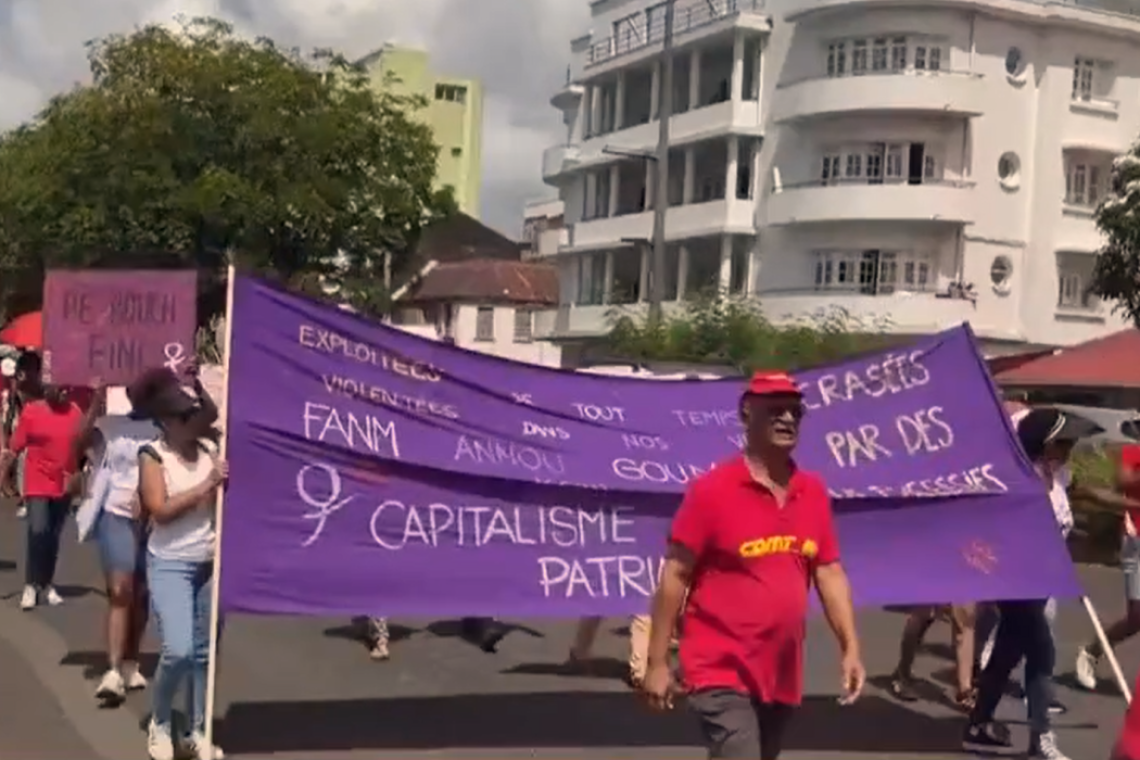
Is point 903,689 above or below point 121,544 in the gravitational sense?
below

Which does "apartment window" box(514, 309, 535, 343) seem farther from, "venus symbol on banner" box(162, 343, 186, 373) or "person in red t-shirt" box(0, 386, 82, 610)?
"venus symbol on banner" box(162, 343, 186, 373)

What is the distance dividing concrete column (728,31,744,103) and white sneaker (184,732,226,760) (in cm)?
4457

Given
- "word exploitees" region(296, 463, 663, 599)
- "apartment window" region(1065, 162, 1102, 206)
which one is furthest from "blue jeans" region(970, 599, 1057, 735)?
"apartment window" region(1065, 162, 1102, 206)

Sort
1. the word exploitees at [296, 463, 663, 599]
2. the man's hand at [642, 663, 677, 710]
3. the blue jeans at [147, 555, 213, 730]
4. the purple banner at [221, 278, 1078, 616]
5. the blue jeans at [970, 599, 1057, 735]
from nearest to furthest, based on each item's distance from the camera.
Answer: the man's hand at [642, 663, 677, 710] → the blue jeans at [147, 555, 213, 730] → the purple banner at [221, 278, 1078, 616] → the word exploitees at [296, 463, 663, 599] → the blue jeans at [970, 599, 1057, 735]

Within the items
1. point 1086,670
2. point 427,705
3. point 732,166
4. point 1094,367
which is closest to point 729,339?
point 1094,367

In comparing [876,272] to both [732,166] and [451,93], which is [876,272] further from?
[451,93]

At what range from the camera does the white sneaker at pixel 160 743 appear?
7.94 m

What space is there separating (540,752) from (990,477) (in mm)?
2739

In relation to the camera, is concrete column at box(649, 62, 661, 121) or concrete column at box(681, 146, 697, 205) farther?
concrete column at box(649, 62, 661, 121)

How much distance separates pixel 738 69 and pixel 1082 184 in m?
10.1

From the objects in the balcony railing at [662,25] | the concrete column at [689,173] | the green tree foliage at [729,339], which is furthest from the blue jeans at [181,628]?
the concrete column at [689,173]

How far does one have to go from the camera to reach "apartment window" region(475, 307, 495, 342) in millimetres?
70625

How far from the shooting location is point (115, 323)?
9320 mm

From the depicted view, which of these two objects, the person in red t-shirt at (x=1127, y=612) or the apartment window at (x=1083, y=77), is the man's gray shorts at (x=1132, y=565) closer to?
the person in red t-shirt at (x=1127, y=612)
